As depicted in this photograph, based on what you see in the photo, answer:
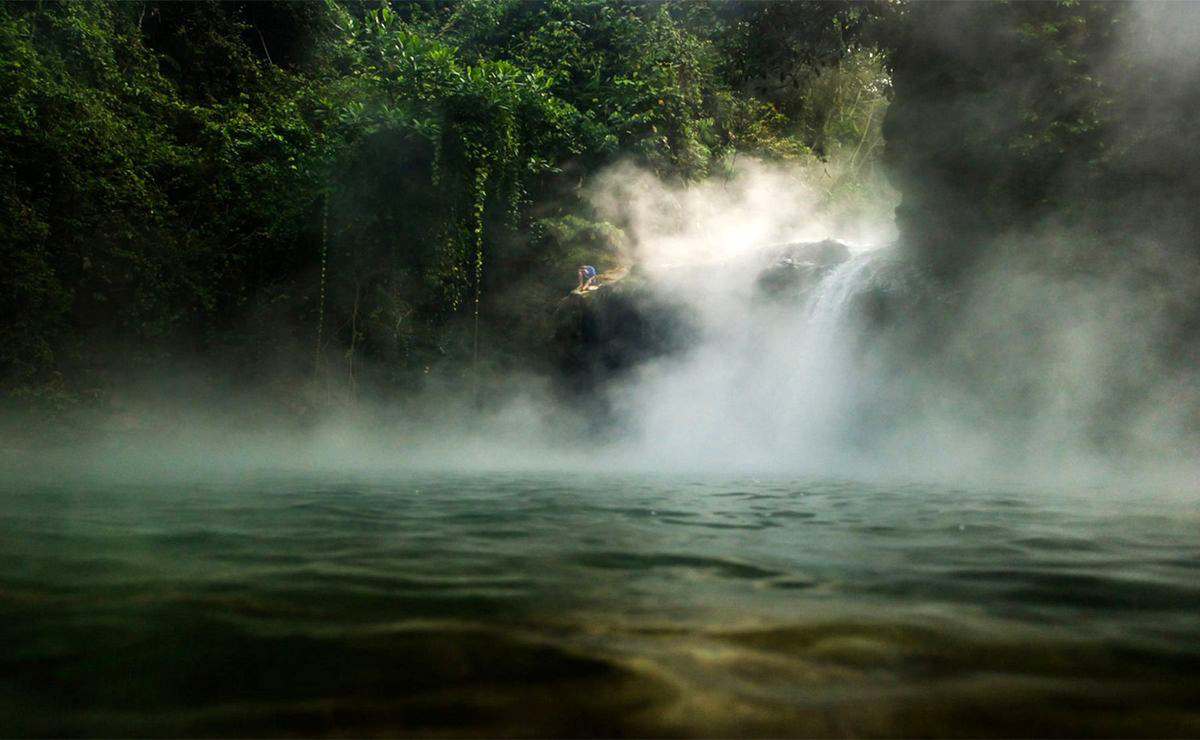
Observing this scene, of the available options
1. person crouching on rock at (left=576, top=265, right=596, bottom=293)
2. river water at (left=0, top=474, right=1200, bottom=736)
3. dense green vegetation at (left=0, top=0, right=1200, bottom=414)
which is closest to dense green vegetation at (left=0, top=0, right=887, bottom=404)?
dense green vegetation at (left=0, top=0, right=1200, bottom=414)

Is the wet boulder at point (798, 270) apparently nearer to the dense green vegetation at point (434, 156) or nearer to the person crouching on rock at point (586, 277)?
the dense green vegetation at point (434, 156)

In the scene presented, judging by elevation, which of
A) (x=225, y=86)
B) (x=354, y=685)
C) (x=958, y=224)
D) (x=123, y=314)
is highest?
(x=225, y=86)

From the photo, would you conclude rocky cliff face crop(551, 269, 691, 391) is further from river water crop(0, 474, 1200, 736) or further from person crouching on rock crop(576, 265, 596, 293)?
river water crop(0, 474, 1200, 736)

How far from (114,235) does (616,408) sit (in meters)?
9.58

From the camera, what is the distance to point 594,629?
6.35 ft

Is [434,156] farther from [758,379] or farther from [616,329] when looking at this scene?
[758,379]

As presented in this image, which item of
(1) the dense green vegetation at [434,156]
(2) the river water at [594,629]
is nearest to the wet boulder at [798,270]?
(1) the dense green vegetation at [434,156]

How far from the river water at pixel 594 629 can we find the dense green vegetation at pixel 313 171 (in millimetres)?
11133

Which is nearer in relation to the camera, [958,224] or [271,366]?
[958,224]

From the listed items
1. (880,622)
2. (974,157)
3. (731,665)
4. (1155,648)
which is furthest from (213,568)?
(974,157)

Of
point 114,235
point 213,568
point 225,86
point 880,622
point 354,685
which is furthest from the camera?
point 225,86

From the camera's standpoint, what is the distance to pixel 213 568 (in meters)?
2.72

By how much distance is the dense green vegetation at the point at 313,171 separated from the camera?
1340 cm

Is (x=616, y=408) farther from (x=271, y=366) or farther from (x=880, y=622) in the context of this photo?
(x=880, y=622)
